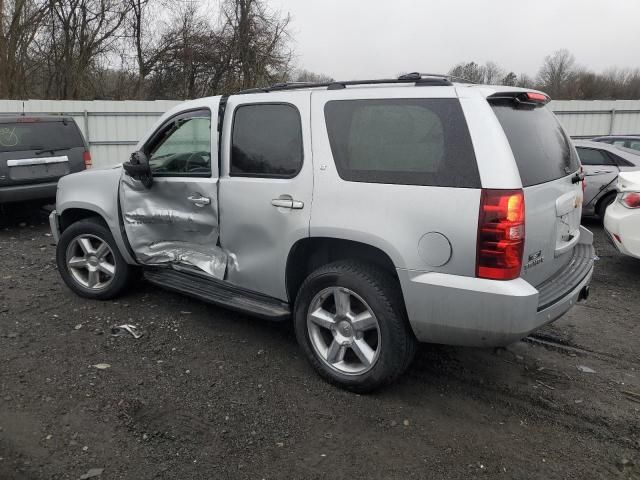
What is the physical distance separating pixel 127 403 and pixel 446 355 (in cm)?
228

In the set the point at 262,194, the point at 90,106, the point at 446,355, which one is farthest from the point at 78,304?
the point at 90,106

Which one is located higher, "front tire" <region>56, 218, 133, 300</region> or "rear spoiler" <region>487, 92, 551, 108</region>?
"rear spoiler" <region>487, 92, 551, 108</region>

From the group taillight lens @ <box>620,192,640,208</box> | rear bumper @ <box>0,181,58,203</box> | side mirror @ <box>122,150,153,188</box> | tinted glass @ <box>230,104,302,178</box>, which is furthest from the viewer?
rear bumper @ <box>0,181,58,203</box>

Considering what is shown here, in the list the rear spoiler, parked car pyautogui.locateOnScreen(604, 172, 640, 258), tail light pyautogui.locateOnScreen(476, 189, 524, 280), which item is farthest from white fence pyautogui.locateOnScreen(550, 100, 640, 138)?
tail light pyautogui.locateOnScreen(476, 189, 524, 280)

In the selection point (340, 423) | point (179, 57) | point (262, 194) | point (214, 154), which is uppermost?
point (179, 57)

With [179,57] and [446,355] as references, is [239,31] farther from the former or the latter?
[446,355]

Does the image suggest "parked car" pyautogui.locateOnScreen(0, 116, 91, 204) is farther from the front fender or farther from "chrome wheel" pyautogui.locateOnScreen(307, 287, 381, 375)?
"chrome wheel" pyautogui.locateOnScreen(307, 287, 381, 375)

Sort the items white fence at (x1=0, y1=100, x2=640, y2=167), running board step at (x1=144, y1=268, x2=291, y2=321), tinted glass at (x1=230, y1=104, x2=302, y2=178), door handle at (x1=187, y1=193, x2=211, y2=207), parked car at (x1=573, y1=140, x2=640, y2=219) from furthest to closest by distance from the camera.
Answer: white fence at (x1=0, y1=100, x2=640, y2=167) < parked car at (x1=573, y1=140, x2=640, y2=219) < door handle at (x1=187, y1=193, x2=211, y2=207) < running board step at (x1=144, y1=268, x2=291, y2=321) < tinted glass at (x1=230, y1=104, x2=302, y2=178)

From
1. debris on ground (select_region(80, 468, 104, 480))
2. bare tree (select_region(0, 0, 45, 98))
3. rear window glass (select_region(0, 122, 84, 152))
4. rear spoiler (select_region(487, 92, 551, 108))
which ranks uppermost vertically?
bare tree (select_region(0, 0, 45, 98))

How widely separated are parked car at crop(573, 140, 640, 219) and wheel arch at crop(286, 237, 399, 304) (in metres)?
6.84

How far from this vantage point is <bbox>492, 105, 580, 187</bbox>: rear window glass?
3.04m

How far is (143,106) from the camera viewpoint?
1439 centimetres

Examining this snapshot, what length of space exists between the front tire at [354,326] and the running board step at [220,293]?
9.4 inches

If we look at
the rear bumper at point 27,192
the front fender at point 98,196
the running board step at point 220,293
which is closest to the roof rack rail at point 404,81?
the running board step at point 220,293
